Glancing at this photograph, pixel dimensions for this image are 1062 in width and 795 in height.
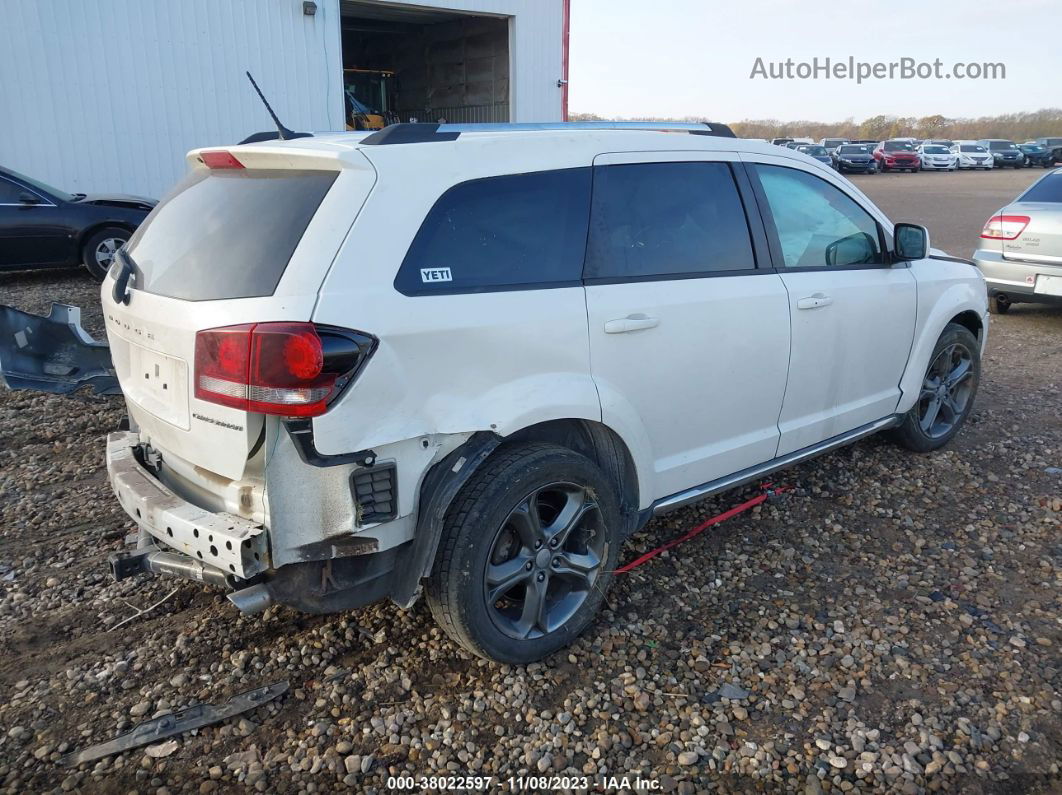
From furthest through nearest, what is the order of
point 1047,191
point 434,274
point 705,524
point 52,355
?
1. point 1047,191
2. point 52,355
3. point 705,524
4. point 434,274

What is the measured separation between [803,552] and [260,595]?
101 inches

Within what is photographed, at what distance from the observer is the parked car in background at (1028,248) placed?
8.15 meters

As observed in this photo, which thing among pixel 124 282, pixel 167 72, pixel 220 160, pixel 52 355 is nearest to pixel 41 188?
pixel 167 72

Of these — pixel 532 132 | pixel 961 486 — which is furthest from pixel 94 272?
pixel 961 486

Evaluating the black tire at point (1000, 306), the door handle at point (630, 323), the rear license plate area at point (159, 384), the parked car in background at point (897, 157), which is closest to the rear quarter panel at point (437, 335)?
the door handle at point (630, 323)

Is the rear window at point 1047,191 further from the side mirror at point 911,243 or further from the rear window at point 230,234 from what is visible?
the rear window at point 230,234

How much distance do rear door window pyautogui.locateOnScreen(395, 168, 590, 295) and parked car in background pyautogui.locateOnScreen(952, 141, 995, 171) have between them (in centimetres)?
4578

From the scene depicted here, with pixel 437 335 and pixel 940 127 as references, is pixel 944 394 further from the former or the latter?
pixel 940 127

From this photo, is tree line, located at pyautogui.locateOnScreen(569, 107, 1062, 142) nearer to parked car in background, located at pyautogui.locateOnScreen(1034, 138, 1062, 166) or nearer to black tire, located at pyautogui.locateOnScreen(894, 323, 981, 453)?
parked car in background, located at pyautogui.locateOnScreen(1034, 138, 1062, 166)

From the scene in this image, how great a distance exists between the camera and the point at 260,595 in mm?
2582

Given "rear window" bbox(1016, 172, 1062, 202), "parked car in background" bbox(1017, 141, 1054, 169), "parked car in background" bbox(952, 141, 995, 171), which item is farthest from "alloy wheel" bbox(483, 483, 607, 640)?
"parked car in background" bbox(1017, 141, 1054, 169)

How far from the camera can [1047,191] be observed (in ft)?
28.5

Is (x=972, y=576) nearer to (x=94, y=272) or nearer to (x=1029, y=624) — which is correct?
A: (x=1029, y=624)

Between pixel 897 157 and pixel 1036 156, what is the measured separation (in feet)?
35.5
